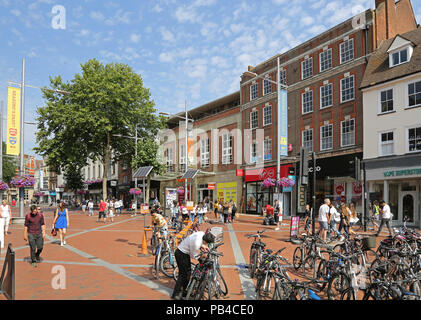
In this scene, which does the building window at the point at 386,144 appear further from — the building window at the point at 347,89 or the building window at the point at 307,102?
the building window at the point at 307,102

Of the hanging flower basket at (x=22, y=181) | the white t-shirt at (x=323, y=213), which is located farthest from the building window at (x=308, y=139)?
the hanging flower basket at (x=22, y=181)

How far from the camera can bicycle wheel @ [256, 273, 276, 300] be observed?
6.08m

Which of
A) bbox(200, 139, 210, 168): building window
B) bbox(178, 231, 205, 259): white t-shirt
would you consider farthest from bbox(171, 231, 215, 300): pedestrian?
bbox(200, 139, 210, 168): building window

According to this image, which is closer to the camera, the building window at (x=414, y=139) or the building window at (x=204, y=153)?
the building window at (x=414, y=139)

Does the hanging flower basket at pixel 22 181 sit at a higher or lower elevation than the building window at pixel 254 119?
lower

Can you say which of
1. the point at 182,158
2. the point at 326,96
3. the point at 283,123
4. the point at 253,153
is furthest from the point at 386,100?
the point at 182,158

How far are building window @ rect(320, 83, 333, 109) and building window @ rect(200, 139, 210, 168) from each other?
16.0m

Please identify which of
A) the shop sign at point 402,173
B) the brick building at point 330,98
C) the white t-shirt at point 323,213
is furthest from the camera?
the brick building at point 330,98

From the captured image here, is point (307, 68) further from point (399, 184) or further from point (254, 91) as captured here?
point (399, 184)

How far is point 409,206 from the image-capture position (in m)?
20.2

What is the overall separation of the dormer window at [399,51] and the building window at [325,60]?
190 inches

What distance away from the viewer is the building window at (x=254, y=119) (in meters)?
32.2
